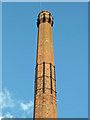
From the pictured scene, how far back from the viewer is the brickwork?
13.8 metres

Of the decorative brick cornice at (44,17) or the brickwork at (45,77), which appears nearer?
the brickwork at (45,77)

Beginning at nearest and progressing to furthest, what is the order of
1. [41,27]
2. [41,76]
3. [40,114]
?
[40,114]
[41,76]
[41,27]

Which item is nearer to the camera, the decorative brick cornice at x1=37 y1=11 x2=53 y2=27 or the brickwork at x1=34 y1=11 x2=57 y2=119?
the brickwork at x1=34 y1=11 x2=57 y2=119

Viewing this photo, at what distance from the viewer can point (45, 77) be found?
15.4 m

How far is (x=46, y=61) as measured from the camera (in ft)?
54.3

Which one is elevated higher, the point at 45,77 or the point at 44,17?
the point at 44,17

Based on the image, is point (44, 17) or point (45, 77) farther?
point (44, 17)

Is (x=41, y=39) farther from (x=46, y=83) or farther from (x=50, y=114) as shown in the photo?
(x=50, y=114)

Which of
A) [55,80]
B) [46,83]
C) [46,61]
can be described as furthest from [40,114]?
[46,61]

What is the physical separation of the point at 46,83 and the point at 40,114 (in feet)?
8.25

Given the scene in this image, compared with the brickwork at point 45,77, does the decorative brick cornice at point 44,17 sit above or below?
above

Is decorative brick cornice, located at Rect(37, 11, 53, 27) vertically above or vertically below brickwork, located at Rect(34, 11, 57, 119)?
above

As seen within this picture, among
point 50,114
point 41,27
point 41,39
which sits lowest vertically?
point 50,114

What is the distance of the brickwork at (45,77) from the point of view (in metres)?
13.8
